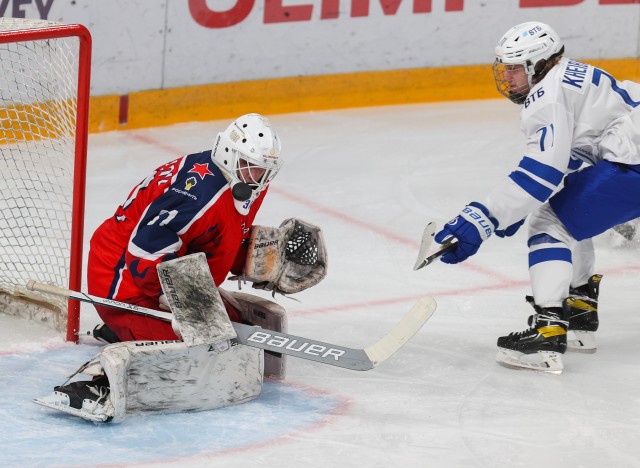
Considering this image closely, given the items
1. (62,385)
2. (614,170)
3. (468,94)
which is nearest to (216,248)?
(62,385)

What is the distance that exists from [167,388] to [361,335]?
946 millimetres

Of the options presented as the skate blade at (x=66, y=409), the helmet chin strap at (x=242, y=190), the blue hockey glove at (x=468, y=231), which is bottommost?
the skate blade at (x=66, y=409)

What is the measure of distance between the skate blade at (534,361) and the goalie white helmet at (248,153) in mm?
922

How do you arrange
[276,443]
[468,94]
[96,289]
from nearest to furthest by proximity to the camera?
[276,443]
[96,289]
[468,94]

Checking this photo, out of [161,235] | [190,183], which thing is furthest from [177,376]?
[190,183]

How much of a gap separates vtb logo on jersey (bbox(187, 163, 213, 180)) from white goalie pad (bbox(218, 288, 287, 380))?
382mm

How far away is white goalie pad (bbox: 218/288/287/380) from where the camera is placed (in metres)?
3.58

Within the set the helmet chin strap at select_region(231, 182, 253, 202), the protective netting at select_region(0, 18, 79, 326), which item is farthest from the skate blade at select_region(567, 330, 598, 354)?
the protective netting at select_region(0, 18, 79, 326)

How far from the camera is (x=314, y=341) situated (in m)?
3.44

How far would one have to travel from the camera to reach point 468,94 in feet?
22.8

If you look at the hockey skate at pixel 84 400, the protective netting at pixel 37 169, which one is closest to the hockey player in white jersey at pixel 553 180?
the hockey skate at pixel 84 400

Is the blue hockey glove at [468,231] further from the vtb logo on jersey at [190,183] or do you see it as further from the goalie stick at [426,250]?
the vtb logo on jersey at [190,183]

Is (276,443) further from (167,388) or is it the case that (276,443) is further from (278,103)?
(278,103)

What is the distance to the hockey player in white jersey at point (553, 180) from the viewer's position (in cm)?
365
